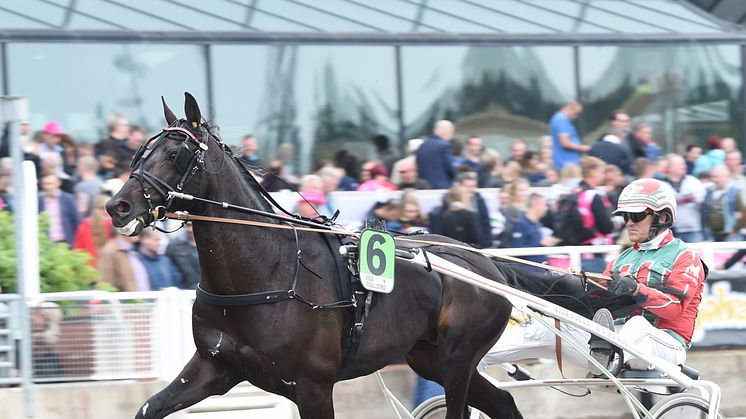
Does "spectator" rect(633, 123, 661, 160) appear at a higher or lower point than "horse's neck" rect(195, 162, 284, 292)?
higher

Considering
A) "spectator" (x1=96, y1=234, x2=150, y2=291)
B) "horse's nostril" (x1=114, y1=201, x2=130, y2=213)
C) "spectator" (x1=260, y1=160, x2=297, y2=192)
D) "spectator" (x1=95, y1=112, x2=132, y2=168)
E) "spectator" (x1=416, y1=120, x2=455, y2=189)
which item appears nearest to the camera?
"horse's nostril" (x1=114, y1=201, x2=130, y2=213)

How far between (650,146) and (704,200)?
154 cm

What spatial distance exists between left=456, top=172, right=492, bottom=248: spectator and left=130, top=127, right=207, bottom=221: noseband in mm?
4360

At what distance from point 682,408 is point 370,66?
7157 millimetres

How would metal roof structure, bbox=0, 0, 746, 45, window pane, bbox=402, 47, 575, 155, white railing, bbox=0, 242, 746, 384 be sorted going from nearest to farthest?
white railing, bbox=0, 242, 746, 384 → metal roof structure, bbox=0, 0, 746, 45 → window pane, bbox=402, 47, 575, 155

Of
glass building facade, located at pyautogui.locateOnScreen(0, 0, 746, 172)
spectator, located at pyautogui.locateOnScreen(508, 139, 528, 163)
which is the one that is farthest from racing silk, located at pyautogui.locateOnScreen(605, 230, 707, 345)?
glass building facade, located at pyautogui.locateOnScreen(0, 0, 746, 172)

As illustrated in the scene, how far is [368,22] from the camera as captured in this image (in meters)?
13.5

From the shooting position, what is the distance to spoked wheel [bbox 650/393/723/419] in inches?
272

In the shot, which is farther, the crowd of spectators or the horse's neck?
the crowd of spectators

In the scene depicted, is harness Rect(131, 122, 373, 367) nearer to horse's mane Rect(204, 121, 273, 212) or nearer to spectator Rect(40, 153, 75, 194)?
horse's mane Rect(204, 121, 273, 212)

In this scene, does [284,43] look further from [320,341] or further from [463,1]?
[320,341]

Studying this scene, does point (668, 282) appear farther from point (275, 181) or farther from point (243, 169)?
point (275, 181)

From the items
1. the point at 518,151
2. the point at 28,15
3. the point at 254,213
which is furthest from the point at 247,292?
the point at 28,15

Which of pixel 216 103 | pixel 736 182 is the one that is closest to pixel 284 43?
pixel 216 103
